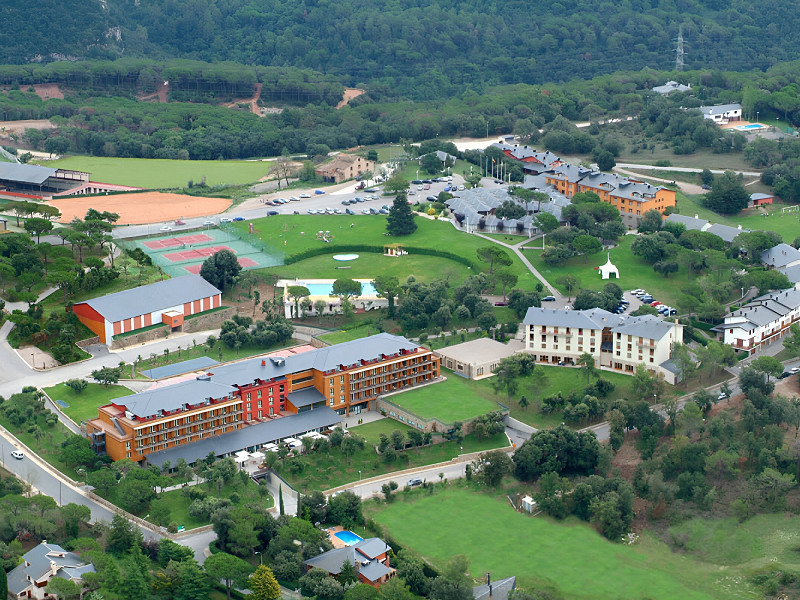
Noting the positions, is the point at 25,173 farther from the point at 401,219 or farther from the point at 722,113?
the point at 722,113

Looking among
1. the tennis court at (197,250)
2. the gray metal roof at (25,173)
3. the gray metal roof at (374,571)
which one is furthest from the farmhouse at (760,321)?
the gray metal roof at (25,173)

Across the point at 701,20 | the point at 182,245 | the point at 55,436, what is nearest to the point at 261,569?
the point at 55,436

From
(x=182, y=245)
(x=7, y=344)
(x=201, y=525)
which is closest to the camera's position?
(x=201, y=525)

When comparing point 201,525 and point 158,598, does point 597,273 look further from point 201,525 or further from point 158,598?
point 158,598

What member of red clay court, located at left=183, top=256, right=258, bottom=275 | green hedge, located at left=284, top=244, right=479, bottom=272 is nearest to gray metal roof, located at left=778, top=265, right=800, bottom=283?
green hedge, located at left=284, top=244, right=479, bottom=272

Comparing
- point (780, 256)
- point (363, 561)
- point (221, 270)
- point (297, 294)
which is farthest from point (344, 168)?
point (363, 561)

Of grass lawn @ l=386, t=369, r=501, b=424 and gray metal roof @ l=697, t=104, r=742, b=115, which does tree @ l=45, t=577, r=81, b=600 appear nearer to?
grass lawn @ l=386, t=369, r=501, b=424

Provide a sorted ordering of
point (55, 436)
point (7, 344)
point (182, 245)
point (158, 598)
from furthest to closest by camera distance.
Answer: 1. point (182, 245)
2. point (7, 344)
3. point (55, 436)
4. point (158, 598)
